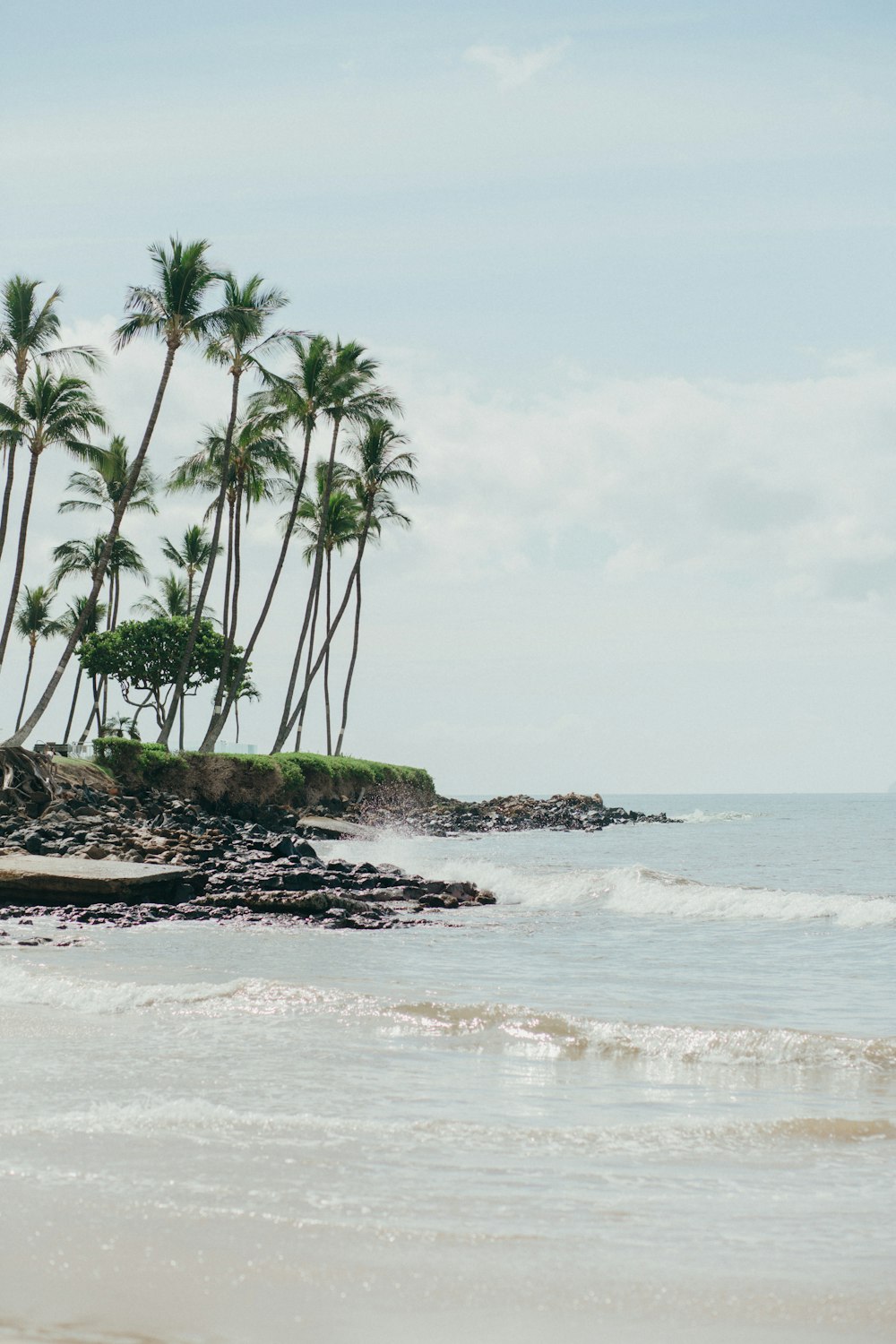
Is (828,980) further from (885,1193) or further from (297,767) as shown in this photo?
(297,767)

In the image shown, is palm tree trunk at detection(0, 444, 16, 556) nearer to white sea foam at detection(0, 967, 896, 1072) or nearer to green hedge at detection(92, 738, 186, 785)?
green hedge at detection(92, 738, 186, 785)

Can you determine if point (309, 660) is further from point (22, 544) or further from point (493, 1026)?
point (493, 1026)

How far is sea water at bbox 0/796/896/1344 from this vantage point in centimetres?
331

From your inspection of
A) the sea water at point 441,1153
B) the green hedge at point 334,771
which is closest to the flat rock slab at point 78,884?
the sea water at point 441,1153

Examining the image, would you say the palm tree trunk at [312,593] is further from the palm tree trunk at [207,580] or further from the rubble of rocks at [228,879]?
the rubble of rocks at [228,879]

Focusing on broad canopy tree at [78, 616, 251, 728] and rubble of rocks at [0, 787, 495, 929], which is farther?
broad canopy tree at [78, 616, 251, 728]

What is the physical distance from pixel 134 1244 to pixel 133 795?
3070cm

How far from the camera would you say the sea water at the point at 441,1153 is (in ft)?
10.8

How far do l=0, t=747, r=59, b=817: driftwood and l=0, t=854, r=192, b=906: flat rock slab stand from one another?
11507 millimetres

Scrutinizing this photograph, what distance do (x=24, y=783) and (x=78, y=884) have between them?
42.7ft

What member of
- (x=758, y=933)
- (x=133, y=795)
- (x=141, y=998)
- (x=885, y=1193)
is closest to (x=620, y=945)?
(x=758, y=933)

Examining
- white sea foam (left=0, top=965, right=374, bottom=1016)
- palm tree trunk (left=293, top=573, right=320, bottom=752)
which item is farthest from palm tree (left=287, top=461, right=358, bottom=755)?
white sea foam (left=0, top=965, right=374, bottom=1016)

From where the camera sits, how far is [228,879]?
17125mm

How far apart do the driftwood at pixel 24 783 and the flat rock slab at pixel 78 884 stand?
11.5 meters
